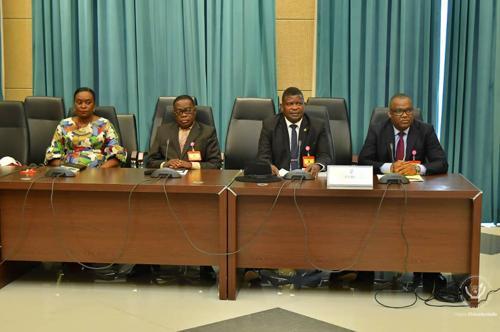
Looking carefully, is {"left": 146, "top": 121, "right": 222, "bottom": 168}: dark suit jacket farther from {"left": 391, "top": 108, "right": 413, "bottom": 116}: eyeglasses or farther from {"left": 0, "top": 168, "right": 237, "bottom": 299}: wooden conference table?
{"left": 391, "top": 108, "right": 413, "bottom": 116}: eyeglasses

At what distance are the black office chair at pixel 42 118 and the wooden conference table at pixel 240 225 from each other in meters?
1.38

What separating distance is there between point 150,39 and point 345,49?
1.60 metres

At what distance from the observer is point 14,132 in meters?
4.62

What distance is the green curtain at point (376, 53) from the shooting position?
5.25 meters

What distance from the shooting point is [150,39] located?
541cm

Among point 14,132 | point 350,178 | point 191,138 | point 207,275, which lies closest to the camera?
point 350,178

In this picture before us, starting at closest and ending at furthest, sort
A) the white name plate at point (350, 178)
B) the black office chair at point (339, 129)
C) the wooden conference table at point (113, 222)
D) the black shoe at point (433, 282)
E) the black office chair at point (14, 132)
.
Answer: the white name plate at point (350, 178), the wooden conference table at point (113, 222), the black shoe at point (433, 282), the black office chair at point (14, 132), the black office chair at point (339, 129)

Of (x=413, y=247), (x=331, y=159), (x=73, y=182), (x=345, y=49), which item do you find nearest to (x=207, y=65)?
(x=345, y=49)

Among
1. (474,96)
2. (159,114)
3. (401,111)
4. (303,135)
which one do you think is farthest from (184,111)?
(474,96)

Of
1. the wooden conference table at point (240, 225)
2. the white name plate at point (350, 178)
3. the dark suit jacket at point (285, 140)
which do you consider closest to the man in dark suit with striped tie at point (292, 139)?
the dark suit jacket at point (285, 140)

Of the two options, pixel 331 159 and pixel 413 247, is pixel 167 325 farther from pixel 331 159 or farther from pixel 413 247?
pixel 331 159

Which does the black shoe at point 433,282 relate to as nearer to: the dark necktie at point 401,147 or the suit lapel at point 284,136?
the dark necktie at point 401,147

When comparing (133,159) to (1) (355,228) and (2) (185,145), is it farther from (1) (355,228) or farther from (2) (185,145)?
(1) (355,228)

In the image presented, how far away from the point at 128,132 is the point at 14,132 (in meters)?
0.81
